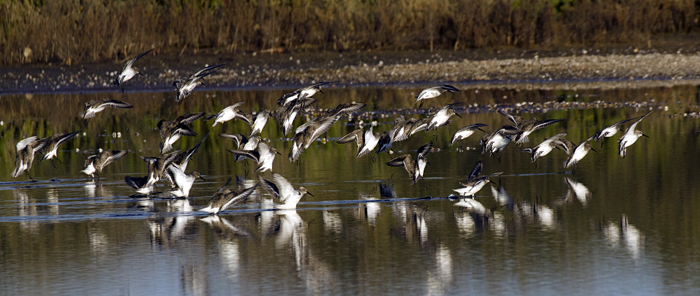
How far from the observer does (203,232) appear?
9812 mm

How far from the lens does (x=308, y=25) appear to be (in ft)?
117

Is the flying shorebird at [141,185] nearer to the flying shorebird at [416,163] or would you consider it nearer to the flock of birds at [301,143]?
the flock of birds at [301,143]

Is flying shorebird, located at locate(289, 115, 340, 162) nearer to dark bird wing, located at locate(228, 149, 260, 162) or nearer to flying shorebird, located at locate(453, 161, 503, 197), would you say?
dark bird wing, located at locate(228, 149, 260, 162)

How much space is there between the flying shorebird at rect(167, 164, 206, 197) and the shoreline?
17205mm

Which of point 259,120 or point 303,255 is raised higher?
point 259,120

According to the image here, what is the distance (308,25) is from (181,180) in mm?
24568

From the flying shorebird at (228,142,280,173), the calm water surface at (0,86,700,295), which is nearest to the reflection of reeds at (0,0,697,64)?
the calm water surface at (0,86,700,295)

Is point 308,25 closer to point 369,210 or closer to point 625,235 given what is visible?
point 369,210

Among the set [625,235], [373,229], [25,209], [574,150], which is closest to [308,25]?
[574,150]

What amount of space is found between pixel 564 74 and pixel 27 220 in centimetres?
2147

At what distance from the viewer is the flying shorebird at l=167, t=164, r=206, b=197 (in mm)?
11719

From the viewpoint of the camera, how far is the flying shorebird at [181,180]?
461 inches

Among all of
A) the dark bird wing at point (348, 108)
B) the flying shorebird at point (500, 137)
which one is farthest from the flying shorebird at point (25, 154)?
the flying shorebird at point (500, 137)

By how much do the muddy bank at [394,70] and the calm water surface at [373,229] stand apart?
12.2 meters
